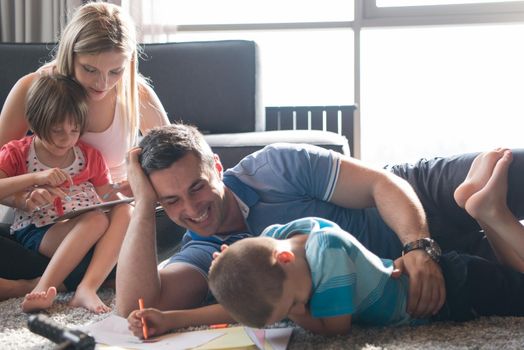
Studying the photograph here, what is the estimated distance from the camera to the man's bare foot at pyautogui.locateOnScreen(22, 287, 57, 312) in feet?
5.80

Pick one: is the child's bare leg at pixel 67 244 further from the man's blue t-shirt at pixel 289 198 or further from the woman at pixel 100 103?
the man's blue t-shirt at pixel 289 198

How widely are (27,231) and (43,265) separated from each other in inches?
4.4

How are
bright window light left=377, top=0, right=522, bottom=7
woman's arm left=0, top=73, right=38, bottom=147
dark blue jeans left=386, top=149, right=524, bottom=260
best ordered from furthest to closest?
bright window light left=377, top=0, right=522, bottom=7, woman's arm left=0, top=73, right=38, bottom=147, dark blue jeans left=386, top=149, right=524, bottom=260

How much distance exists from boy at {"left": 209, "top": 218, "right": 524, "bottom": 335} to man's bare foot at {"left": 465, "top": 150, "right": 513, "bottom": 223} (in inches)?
3.9

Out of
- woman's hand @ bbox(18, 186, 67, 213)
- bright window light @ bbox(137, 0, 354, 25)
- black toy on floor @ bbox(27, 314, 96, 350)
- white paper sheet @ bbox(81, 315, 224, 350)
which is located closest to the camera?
black toy on floor @ bbox(27, 314, 96, 350)

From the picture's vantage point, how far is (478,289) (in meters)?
1.52

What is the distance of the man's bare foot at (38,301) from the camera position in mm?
1769

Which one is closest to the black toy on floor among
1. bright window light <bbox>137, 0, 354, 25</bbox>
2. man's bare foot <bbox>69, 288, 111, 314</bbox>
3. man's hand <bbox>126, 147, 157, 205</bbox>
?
man's hand <bbox>126, 147, 157, 205</bbox>

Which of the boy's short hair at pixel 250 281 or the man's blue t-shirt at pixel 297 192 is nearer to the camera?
the boy's short hair at pixel 250 281

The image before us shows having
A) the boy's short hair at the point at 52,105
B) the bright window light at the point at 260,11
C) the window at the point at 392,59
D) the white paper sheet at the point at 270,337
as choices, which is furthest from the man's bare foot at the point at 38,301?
the bright window light at the point at 260,11

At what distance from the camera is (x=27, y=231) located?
6.83ft

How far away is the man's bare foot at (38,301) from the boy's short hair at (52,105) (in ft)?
1.50

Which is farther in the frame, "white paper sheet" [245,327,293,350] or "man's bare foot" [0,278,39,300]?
"man's bare foot" [0,278,39,300]

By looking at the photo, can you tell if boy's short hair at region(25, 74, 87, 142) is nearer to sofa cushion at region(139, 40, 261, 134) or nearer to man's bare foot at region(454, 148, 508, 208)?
sofa cushion at region(139, 40, 261, 134)
